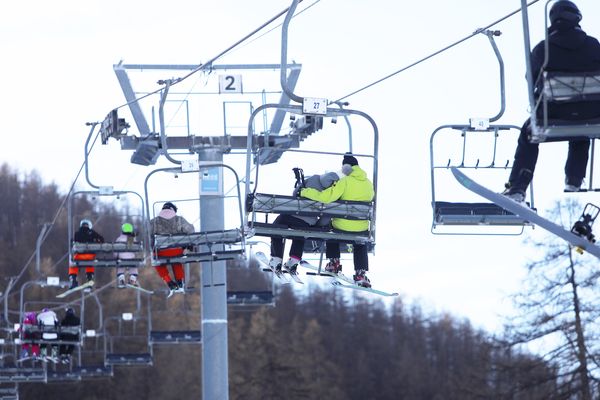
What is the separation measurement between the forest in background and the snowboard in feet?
215

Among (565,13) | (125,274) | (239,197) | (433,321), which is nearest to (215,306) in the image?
(125,274)

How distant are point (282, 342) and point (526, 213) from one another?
8526 cm

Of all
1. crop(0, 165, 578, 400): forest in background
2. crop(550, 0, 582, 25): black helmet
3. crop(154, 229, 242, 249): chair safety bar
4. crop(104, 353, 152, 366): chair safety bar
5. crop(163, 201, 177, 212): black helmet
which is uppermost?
crop(550, 0, 582, 25): black helmet

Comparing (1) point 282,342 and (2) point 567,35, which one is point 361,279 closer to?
(2) point 567,35

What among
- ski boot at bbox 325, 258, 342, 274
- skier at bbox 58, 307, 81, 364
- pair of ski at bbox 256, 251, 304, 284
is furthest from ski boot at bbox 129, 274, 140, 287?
ski boot at bbox 325, 258, 342, 274

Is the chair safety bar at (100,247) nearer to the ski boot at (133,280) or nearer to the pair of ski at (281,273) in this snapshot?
the ski boot at (133,280)

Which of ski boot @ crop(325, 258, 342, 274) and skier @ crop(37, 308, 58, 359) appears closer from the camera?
ski boot @ crop(325, 258, 342, 274)

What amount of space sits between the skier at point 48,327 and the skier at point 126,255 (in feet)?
18.2

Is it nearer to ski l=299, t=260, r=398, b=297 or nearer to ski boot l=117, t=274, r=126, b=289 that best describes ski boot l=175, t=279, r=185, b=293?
ski boot l=117, t=274, r=126, b=289

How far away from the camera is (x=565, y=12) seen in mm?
11836

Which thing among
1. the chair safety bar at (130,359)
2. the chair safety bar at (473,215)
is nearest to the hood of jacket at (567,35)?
the chair safety bar at (473,215)

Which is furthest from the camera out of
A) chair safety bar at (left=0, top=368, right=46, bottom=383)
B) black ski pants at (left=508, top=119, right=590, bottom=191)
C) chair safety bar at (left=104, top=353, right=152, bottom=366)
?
chair safety bar at (left=0, top=368, right=46, bottom=383)

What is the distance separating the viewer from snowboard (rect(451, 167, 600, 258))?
38.0 feet

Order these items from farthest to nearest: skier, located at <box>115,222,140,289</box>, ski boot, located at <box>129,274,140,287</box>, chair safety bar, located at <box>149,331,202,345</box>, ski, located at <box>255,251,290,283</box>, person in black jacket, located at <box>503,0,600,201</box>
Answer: chair safety bar, located at <box>149,331,202,345</box>, ski boot, located at <box>129,274,140,287</box>, skier, located at <box>115,222,140,289</box>, ski, located at <box>255,251,290,283</box>, person in black jacket, located at <box>503,0,600,201</box>
